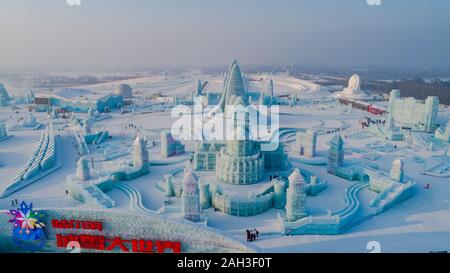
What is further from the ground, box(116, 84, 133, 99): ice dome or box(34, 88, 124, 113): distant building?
box(116, 84, 133, 99): ice dome

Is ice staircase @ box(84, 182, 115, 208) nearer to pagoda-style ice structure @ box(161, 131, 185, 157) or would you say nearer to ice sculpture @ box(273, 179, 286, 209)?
pagoda-style ice structure @ box(161, 131, 185, 157)

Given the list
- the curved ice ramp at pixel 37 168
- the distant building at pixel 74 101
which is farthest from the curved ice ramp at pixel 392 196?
the distant building at pixel 74 101

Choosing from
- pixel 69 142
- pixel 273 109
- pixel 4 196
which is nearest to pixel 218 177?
pixel 4 196

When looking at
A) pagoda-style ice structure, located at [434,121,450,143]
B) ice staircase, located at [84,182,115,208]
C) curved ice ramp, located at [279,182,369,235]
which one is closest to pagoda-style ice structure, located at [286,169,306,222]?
curved ice ramp, located at [279,182,369,235]

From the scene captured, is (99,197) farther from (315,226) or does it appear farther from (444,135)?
(444,135)

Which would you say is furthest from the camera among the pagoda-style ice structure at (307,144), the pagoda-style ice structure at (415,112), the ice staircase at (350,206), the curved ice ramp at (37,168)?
the pagoda-style ice structure at (415,112)

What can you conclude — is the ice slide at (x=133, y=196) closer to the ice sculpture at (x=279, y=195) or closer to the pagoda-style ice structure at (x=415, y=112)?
the ice sculpture at (x=279, y=195)
